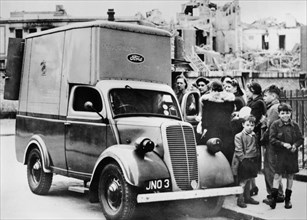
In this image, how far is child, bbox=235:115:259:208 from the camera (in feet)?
17.7

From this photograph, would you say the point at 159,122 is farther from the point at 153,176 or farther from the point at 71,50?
the point at 71,50

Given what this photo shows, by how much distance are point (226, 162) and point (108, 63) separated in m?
1.74

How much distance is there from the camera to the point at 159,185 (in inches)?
186

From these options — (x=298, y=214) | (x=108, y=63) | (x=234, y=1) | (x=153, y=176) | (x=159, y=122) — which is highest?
(x=234, y=1)

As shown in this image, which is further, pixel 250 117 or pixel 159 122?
pixel 250 117

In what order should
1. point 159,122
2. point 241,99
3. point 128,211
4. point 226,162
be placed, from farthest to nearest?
point 241,99 < point 226,162 < point 159,122 < point 128,211

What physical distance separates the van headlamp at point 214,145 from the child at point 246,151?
10.1 inches

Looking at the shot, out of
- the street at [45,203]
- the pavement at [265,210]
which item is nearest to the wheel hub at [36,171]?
the street at [45,203]

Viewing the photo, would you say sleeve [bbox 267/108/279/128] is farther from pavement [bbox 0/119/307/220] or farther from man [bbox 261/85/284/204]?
pavement [bbox 0/119/307/220]

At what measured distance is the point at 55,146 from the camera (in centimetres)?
595

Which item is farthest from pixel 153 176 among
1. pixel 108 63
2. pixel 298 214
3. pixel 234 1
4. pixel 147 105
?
pixel 234 1

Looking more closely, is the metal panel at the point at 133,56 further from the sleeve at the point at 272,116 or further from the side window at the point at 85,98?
the sleeve at the point at 272,116

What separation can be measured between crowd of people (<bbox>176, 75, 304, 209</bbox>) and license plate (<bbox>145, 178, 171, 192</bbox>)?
968 mm

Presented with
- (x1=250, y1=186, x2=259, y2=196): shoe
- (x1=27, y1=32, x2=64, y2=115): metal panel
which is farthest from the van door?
(x1=250, y1=186, x2=259, y2=196): shoe
